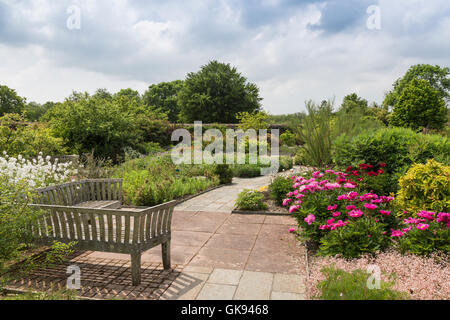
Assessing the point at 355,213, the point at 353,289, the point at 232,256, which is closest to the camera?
the point at 353,289

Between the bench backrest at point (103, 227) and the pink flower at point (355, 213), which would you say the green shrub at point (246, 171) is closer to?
the pink flower at point (355, 213)

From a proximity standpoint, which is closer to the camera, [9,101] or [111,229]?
[111,229]

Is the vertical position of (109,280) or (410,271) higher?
(410,271)

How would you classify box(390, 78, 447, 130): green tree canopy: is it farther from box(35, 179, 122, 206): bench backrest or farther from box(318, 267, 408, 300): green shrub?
box(318, 267, 408, 300): green shrub

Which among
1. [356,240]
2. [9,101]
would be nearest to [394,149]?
[356,240]

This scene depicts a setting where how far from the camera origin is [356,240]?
3531mm

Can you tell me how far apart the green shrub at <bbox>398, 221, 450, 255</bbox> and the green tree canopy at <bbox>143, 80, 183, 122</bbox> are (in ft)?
153

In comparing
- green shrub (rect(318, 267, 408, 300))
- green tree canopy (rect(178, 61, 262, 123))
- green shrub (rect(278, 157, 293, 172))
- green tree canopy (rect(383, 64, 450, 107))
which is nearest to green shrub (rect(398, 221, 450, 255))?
green shrub (rect(318, 267, 408, 300))

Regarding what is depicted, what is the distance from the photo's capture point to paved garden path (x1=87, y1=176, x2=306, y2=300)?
121 inches

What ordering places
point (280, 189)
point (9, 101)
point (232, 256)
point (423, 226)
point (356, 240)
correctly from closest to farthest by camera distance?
point (423, 226)
point (356, 240)
point (232, 256)
point (280, 189)
point (9, 101)

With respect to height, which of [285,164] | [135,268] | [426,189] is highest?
[426,189]

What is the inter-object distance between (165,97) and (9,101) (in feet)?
70.7

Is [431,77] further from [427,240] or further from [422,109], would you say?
[427,240]
